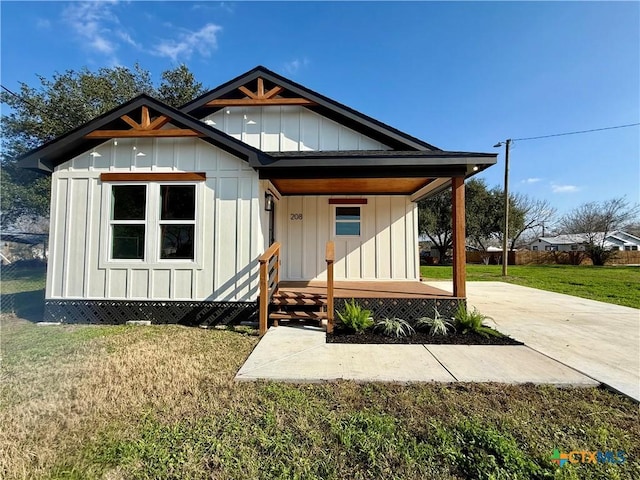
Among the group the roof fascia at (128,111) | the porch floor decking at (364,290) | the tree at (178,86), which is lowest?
the porch floor decking at (364,290)

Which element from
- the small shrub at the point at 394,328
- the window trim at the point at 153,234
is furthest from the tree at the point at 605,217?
the window trim at the point at 153,234

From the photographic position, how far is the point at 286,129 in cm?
715

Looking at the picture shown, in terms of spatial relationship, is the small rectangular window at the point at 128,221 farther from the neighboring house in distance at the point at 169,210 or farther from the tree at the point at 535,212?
the tree at the point at 535,212

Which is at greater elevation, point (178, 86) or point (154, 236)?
point (178, 86)

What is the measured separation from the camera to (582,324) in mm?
5629

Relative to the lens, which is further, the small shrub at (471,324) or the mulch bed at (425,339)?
the small shrub at (471,324)

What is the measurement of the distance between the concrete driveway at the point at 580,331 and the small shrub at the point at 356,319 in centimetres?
248

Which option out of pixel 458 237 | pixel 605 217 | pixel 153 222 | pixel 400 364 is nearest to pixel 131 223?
pixel 153 222

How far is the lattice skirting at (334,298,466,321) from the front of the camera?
547cm

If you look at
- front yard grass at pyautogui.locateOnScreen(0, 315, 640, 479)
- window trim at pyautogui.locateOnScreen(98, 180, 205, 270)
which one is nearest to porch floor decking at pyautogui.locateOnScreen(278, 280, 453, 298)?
window trim at pyautogui.locateOnScreen(98, 180, 205, 270)

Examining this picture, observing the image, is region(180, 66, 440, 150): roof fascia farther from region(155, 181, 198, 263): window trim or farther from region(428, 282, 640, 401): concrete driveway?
region(428, 282, 640, 401): concrete driveway

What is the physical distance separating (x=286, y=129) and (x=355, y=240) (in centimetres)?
340

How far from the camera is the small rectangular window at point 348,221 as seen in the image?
26.5ft

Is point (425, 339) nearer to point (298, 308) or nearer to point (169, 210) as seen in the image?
point (298, 308)
